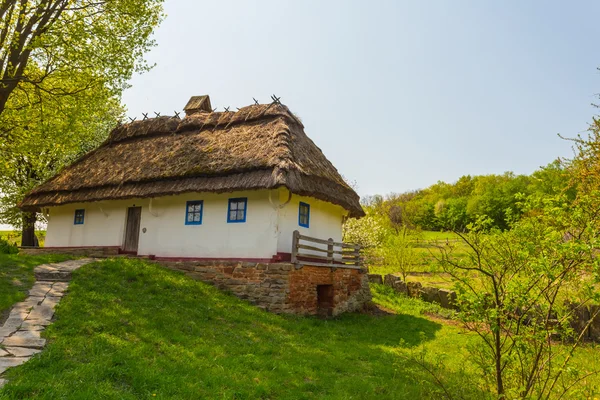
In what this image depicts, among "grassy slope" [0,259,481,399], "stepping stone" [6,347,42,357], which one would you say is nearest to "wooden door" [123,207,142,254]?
"grassy slope" [0,259,481,399]

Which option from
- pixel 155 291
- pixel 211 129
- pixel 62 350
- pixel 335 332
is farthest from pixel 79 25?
pixel 335 332

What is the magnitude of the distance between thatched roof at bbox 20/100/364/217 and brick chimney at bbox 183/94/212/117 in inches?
38.5

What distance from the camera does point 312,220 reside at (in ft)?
44.8

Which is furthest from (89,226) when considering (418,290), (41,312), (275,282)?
(418,290)

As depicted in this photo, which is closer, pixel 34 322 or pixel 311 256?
pixel 34 322

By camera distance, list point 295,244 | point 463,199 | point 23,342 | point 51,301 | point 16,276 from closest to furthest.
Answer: point 23,342 < point 51,301 < point 16,276 < point 295,244 < point 463,199

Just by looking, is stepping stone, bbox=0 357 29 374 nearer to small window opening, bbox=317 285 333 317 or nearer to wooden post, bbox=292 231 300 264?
wooden post, bbox=292 231 300 264

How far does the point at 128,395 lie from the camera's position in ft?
15.9

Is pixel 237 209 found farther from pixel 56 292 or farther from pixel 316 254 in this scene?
pixel 56 292

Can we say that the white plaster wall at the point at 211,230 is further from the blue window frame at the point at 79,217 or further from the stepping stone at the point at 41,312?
the stepping stone at the point at 41,312

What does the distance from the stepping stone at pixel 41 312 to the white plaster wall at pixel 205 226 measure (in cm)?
538

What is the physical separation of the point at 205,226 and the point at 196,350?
251 inches

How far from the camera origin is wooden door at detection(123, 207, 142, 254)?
14.5m

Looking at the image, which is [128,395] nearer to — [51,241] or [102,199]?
[102,199]
